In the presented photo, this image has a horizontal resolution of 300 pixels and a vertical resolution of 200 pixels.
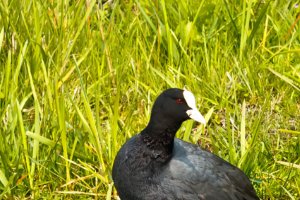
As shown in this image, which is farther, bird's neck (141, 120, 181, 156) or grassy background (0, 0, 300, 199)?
grassy background (0, 0, 300, 199)

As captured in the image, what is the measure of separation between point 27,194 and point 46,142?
0.29m

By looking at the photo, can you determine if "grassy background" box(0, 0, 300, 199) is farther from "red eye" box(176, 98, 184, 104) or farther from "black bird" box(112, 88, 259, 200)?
"red eye" box(176, 98, 184, 104)

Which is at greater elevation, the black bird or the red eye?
the red eye

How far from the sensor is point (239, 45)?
14.4ft

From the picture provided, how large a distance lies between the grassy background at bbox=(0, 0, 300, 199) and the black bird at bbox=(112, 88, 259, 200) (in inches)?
6.7

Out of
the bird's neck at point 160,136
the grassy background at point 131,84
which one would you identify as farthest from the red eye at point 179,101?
the grassy background at point 131,84

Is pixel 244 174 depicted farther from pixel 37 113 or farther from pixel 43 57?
pixel 43 57

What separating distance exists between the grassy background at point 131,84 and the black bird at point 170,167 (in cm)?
17

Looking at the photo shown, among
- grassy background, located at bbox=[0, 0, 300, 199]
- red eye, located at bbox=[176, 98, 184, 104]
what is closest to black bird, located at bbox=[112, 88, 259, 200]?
red eye, located at bbox=[176, 98, 184, 104]

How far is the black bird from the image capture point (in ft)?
10.4

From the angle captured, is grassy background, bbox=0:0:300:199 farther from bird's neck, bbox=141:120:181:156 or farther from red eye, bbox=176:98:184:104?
red eye, bbox=176:98:184:104

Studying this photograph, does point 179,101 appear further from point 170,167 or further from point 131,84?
point 131,84

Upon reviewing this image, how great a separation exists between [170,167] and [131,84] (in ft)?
3.07

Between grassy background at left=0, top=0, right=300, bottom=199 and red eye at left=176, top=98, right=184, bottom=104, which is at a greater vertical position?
red eye at left=176, top=98, right=184, bottom=104
